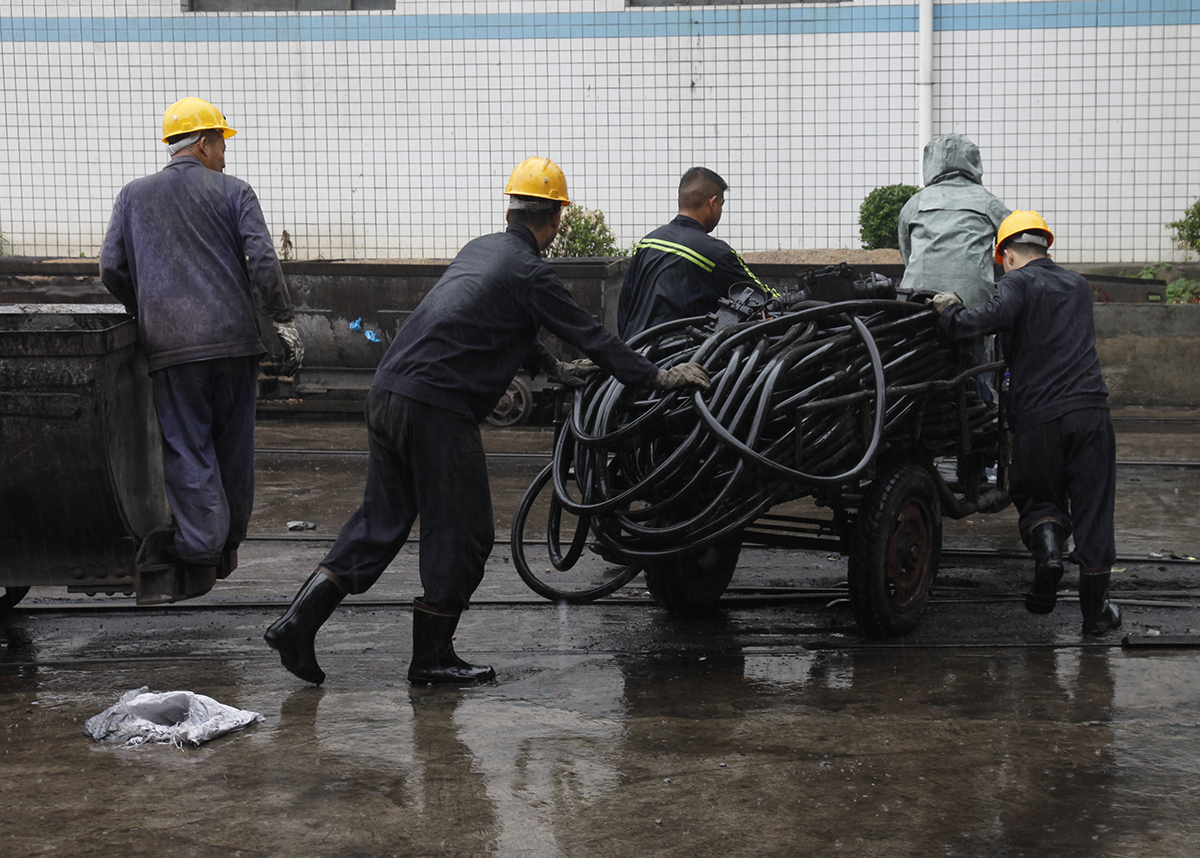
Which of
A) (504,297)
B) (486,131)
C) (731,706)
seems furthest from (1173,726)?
(486,131)

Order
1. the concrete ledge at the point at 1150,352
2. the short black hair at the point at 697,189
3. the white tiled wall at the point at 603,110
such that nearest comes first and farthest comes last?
the short black hair at the point at 697,189 < the concrete ledge at the point at 1150,352 < the white tiled wall at the point at 603,110

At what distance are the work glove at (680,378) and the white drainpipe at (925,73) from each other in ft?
31.1

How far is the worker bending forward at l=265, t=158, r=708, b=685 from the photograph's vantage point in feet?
14.4

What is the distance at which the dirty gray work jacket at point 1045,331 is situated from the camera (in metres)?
5.14

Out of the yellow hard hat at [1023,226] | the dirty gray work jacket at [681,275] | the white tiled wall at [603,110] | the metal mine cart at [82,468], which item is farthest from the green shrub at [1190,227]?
the metal mine cart at [82,468]

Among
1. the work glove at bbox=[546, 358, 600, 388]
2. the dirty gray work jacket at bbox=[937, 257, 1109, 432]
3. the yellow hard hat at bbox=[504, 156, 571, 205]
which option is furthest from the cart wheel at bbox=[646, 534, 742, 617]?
the yellow hard hat at bbox=[504, 156, 571, 205]

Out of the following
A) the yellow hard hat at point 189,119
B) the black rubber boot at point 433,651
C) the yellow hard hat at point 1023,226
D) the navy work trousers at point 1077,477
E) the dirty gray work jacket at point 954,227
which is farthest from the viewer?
the dirty gray work jacket at point 954,227

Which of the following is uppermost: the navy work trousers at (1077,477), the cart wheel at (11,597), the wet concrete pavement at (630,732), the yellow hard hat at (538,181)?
the yellow hard hat at (538,181)

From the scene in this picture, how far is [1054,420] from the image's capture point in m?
5.12

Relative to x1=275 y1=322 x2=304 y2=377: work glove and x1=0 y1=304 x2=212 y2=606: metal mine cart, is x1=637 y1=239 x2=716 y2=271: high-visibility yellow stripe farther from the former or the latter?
x1=0 y1=304 x2=212 y2=606: metal mine cart

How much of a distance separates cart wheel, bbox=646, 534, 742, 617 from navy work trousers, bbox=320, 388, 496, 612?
1.06 meters

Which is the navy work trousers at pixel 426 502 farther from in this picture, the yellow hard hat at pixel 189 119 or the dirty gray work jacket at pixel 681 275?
the dirty gray work jacket at pixel 681 275

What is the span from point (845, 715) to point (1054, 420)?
1755 millimetres

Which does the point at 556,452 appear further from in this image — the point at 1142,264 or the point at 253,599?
the point at 1142,264
